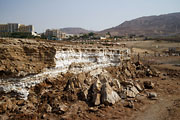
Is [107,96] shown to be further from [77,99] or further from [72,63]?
[72,63]

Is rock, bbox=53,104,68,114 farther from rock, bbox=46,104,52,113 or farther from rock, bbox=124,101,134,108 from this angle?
rock, bbox=124,101,134,108

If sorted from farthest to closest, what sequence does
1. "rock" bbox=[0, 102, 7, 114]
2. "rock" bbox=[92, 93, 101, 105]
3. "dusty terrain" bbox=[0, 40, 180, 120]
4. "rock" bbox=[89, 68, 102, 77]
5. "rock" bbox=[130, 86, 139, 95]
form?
1. "rock" bbox=[89, 68, 102, 77]
2. "rock" bbox=[130, 86, 139, 95]
3. "rock" bbox=[92, 93, 101, 105]
4. "dusty terrain" bbox=[0, 40, 180, 120]
5. "rock" bbox=[0, 102, 7, 114]

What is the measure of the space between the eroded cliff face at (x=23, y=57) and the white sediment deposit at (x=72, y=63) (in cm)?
46

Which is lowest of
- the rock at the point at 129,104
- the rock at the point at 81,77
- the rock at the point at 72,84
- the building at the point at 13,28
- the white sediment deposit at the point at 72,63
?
the rock at the point at 129,104

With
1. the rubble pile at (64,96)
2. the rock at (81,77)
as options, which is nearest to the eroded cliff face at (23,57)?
the rubble pile at (64,96)

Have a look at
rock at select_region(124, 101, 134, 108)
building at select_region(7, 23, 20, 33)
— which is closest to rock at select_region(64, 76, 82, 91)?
rock at select_region(124, 101, 134, 108)

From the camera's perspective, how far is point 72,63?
14.3m

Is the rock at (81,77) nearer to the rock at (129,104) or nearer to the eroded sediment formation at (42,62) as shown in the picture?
the eroded sediment formation at (42,62)

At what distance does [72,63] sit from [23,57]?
4568mm

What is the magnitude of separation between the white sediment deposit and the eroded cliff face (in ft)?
1.52

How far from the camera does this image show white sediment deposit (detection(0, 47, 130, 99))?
10617mm

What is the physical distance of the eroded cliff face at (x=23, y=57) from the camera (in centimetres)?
1036

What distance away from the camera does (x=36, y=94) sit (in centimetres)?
1142

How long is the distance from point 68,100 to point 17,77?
4084 mm
